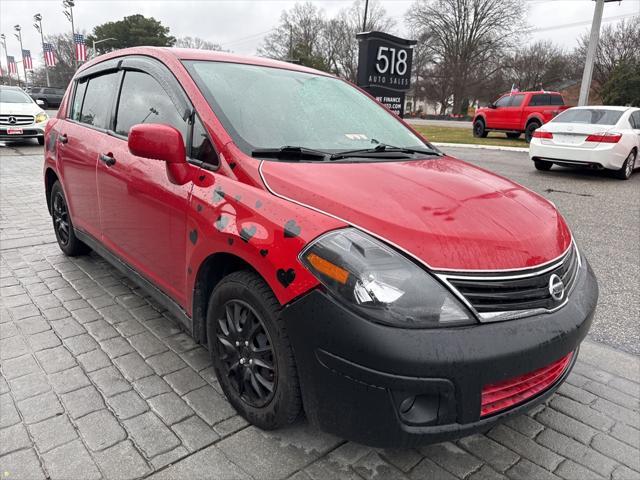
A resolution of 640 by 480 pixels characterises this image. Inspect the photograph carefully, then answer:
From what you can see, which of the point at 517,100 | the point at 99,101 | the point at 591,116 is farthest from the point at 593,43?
the point at 99,101

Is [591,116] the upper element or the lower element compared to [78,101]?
upper

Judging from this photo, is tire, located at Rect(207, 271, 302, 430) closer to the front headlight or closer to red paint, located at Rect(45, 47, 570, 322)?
red paint, located at Rect(45, 47, 570, 322)

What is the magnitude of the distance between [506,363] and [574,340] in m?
0.44

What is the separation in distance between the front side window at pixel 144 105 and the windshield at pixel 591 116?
30.6 feet

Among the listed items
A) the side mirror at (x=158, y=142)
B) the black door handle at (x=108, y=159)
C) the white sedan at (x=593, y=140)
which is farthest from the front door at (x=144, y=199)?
the white sedan at (x=593, y=140)

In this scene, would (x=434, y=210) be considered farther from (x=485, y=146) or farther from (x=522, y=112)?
(x=522, y=112)

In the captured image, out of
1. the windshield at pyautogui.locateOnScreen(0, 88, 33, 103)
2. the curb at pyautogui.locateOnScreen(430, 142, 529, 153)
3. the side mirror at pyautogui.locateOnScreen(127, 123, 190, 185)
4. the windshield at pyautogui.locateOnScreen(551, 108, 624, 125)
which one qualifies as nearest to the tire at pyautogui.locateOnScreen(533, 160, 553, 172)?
the windshield at pyautogui.locateOnScreen(551, 108, 624, 125)

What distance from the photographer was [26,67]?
44250 millimetres

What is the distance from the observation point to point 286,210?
73.8 inches

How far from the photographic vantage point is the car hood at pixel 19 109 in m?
12.6

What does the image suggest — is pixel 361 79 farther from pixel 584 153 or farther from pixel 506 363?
pixel 506 363

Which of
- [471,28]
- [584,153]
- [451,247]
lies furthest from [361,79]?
[471,28]

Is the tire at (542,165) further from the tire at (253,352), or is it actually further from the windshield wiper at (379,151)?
the tire at (253,352)

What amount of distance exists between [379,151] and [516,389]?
140cm
